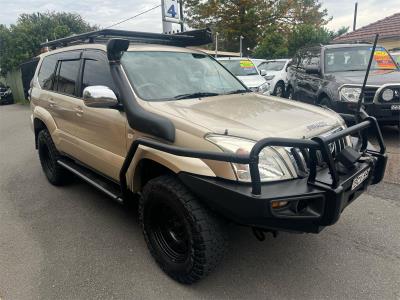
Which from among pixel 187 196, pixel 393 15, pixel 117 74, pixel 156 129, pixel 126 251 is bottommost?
pixel 126 251

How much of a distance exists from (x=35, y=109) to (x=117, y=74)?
259cm

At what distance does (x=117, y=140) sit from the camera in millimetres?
3250

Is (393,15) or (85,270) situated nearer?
(85,270)

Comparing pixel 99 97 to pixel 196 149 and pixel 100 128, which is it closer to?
pixel 100 128

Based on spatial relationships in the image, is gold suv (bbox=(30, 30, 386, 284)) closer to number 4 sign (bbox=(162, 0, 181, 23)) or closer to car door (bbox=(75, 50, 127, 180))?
car door (bbox=(75, 50, 127, 180))

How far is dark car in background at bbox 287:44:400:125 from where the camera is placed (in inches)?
237

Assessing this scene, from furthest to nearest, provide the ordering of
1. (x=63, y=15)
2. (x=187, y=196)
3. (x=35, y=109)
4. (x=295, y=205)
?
(x=63, y=15) → (x=35, y=109) → (x=187, y=196) → (x=295, y=205)

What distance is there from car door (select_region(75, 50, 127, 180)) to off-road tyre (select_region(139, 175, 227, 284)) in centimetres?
63

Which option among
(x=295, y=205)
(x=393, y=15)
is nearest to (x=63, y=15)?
(x=393, y=15)

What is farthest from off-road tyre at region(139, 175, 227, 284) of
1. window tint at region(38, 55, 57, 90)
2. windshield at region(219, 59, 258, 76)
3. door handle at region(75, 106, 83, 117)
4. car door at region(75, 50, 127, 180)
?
windshield at region(219, 59, 258, 76)

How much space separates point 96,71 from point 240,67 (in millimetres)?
7742

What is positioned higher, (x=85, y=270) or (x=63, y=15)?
(x=63, y=15)

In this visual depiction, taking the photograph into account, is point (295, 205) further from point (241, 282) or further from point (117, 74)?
point (117, 74)

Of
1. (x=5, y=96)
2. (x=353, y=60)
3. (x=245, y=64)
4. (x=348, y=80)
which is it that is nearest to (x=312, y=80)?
(x=353, y=60)
